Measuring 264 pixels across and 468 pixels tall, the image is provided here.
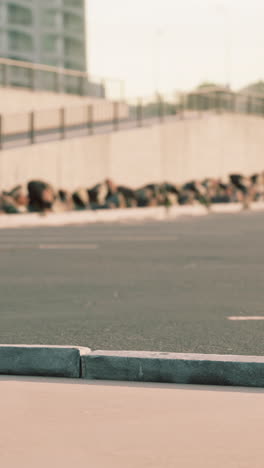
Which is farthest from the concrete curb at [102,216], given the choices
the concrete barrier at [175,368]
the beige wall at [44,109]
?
the concrete barrier at [175,368]

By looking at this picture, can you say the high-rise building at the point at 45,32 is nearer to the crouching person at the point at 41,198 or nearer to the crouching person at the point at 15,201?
the crouching person at the point at 15,201

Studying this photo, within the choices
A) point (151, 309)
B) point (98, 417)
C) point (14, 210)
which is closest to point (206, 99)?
point (14, 210)

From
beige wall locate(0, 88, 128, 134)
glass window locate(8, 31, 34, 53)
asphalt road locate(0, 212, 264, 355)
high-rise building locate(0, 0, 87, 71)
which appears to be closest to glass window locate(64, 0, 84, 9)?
high-rise building locate(0, 0, 87, 71)

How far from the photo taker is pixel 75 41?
14425 cm

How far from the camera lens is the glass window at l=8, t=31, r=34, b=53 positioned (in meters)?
133

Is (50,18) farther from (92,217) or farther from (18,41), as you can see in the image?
(92,217)

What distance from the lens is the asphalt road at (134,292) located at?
7.72 m

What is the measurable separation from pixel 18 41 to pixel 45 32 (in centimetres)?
677

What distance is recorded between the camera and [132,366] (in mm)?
5996

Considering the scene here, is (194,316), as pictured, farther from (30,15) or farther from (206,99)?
(30,15)

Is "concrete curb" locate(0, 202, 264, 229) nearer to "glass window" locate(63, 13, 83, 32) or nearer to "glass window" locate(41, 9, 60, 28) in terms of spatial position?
"glass window" locate(41, 9, 60, 28)

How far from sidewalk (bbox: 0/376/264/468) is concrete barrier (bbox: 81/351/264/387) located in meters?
0.08

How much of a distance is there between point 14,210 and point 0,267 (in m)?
16.7

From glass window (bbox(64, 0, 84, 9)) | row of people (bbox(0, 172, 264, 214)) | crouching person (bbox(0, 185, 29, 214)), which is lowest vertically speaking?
row of people (bbox(0, 172, 264, 214))
